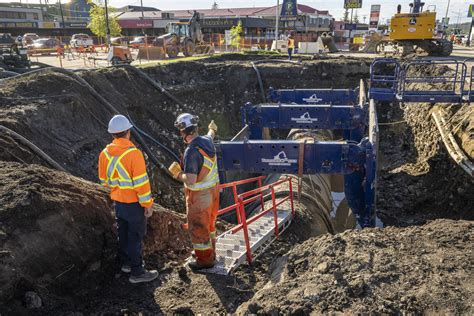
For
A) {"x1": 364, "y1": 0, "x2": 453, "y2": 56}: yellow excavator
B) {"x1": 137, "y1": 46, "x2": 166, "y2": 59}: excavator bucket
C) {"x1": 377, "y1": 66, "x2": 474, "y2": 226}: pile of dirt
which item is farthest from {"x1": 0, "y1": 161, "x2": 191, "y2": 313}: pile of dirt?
{"x1": 137, "y1": 46, "x2": 166, "y2": 59}: excavator bucket

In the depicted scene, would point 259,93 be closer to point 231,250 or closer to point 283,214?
point 283,214

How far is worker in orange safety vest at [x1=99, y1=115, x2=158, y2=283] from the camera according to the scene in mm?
4102

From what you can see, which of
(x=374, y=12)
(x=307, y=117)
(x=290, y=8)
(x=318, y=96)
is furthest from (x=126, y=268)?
(x=374, y=12)

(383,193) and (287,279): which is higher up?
(287,279)

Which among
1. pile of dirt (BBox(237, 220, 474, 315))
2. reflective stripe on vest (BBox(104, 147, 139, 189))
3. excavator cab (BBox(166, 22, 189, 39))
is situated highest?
excavator cab (BBox(166, 22, 189, 39))

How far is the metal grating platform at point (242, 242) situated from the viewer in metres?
4.78

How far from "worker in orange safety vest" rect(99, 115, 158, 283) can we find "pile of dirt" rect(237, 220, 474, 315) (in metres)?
1.53

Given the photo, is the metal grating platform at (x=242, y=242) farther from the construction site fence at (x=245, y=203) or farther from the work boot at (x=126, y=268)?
the work boot at (x=126, y=268)

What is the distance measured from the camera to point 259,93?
52.0 ft

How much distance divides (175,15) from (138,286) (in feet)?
208

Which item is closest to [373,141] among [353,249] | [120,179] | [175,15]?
[353,249]

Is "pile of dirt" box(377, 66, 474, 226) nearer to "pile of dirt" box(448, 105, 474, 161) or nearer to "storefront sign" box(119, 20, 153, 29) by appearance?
"pile of dirt" box(448, 105, 474, 161)

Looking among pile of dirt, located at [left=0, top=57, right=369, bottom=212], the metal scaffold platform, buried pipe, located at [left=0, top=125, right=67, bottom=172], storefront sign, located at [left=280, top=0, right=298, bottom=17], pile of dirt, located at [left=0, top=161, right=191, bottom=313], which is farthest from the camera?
storefront sign, located at [left=280, top=0, right=298, bottom=17]

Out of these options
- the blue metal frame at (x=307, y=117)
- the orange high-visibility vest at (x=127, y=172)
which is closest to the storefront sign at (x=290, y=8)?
the blue metal frame at (x=307, y=117)
